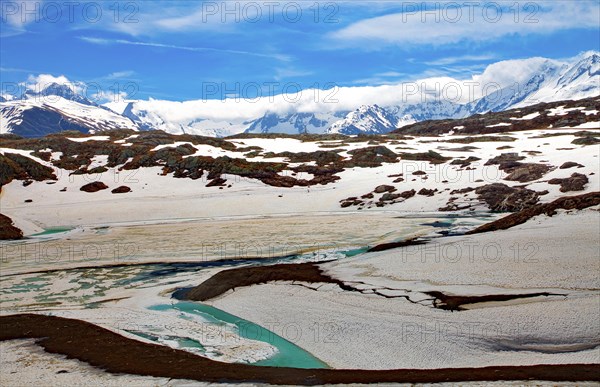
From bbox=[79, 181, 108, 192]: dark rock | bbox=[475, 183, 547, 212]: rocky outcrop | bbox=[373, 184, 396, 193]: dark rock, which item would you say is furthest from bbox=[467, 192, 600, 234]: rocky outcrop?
bbox=[79, 181, 108, 192]: dark rock

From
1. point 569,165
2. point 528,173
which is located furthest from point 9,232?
point 569,165

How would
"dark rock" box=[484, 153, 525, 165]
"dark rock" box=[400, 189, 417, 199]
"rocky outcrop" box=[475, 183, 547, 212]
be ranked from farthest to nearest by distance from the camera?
"dark rock" box=[484, 153, 525, 165] < "dark rock" box=[400, 189, 417, 199] < "rocky outcrop" box=[475, 183, 547, 212]

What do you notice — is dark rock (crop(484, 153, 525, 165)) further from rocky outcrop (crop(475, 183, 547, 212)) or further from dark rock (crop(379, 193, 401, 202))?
dark rock (crop(379, 193, 401, 202))

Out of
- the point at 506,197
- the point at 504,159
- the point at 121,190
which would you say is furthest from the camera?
the point at 504,159

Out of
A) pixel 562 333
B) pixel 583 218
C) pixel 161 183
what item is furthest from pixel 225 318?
pixel 161 183

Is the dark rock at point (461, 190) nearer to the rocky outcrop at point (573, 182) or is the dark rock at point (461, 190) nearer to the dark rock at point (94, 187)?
the rocky outcrop at point (573, 182)

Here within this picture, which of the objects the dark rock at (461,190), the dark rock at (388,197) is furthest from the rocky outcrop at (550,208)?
the dark rock at (388,197)

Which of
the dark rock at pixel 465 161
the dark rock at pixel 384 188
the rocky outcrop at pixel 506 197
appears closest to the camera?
the rocky outcrop at pixel 506 197

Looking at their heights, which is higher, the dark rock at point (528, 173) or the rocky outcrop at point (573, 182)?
the dark rock at point (528, 173)

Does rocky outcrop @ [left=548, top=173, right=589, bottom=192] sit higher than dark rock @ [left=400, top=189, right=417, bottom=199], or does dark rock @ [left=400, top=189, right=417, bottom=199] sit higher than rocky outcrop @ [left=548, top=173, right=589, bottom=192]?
rocky outcrop @ [left=548, top=173, right=589, bottom=192]

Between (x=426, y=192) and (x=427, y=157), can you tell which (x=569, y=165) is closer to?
(x=426, y=192)

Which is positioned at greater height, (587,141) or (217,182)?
(587,141)
